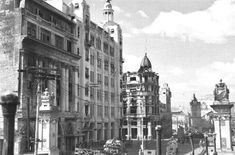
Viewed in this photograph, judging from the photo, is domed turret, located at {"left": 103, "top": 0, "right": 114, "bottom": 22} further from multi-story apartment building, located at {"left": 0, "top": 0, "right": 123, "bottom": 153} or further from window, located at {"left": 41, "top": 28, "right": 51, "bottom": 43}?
window, located at {"left": 41, "top": 28, "right": 51, "bottom": 43}

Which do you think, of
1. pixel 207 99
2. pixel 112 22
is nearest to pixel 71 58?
pixel 112 22

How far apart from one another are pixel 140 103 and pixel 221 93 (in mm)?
67251

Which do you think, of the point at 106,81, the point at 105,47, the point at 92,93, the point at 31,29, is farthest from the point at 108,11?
the point at 31,29

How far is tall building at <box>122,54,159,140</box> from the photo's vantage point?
92062 mm

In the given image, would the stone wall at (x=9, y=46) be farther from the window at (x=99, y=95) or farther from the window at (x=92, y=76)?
the window at (x=99, y=95)

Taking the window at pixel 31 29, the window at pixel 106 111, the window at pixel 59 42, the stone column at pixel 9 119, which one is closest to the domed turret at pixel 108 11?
Result: the window at pixel 106 111

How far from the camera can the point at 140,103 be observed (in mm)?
93688

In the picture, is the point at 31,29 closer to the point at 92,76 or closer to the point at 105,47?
the point at 92,76

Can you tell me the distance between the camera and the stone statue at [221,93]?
26656 mm

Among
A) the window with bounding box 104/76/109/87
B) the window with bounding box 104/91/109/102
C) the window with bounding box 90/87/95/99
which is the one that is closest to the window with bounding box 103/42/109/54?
the window with bounding box 104/76/109/87

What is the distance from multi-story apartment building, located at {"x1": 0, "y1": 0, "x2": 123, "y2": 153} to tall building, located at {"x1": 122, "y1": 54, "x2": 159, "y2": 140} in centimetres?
1878

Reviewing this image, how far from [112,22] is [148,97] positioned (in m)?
27.5

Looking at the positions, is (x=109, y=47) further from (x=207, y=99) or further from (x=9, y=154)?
(x=207, y=99)

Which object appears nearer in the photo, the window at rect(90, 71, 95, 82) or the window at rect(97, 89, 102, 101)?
the window at rect(90, 71, 95, 82)
